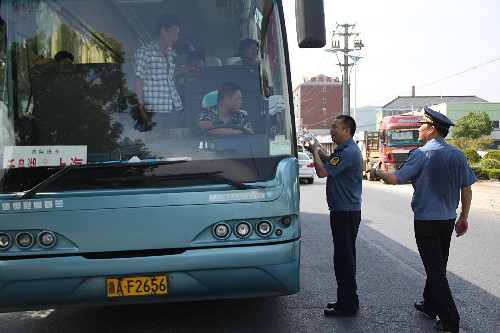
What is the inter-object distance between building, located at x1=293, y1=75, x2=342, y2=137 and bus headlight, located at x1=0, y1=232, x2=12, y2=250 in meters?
98.2

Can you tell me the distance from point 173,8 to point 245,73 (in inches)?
29.9

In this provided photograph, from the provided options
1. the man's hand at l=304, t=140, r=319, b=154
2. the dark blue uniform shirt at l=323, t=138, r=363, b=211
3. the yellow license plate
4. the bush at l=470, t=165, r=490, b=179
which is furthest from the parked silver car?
the yellow license plate

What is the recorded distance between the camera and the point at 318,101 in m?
102

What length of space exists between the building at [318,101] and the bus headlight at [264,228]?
321ft

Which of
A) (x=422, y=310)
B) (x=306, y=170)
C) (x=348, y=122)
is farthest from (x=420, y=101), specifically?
(x=422, y=310)

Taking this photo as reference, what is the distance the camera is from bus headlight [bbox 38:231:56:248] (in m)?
3.41

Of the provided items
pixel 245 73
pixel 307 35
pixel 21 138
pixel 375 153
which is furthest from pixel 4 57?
pixel 375 153

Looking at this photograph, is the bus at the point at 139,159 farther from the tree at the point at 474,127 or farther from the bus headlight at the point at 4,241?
the tree at the point at 474,127

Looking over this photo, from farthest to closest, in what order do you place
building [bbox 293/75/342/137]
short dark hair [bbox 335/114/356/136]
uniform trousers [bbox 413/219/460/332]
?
1. building [bbox 293/75/342/137]
2. short dark hair [bbox 335/114/356/136]
3. uniform trousers [bbox 413/219/460/332]

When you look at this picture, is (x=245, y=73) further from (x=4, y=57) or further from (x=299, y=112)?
(x=299, y=112)

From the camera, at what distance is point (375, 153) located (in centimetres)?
3119

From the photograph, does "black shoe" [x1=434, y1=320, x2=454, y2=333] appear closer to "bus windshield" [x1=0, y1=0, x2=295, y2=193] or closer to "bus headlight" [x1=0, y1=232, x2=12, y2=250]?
"bus windshield" [x1=0, y1=0, x2=295, y2=193]

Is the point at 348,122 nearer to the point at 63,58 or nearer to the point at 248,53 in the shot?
the point at 248,53

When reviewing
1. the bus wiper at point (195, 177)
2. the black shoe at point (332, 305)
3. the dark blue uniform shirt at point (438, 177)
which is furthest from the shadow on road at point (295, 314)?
the bus wiper at point (195, 177)
